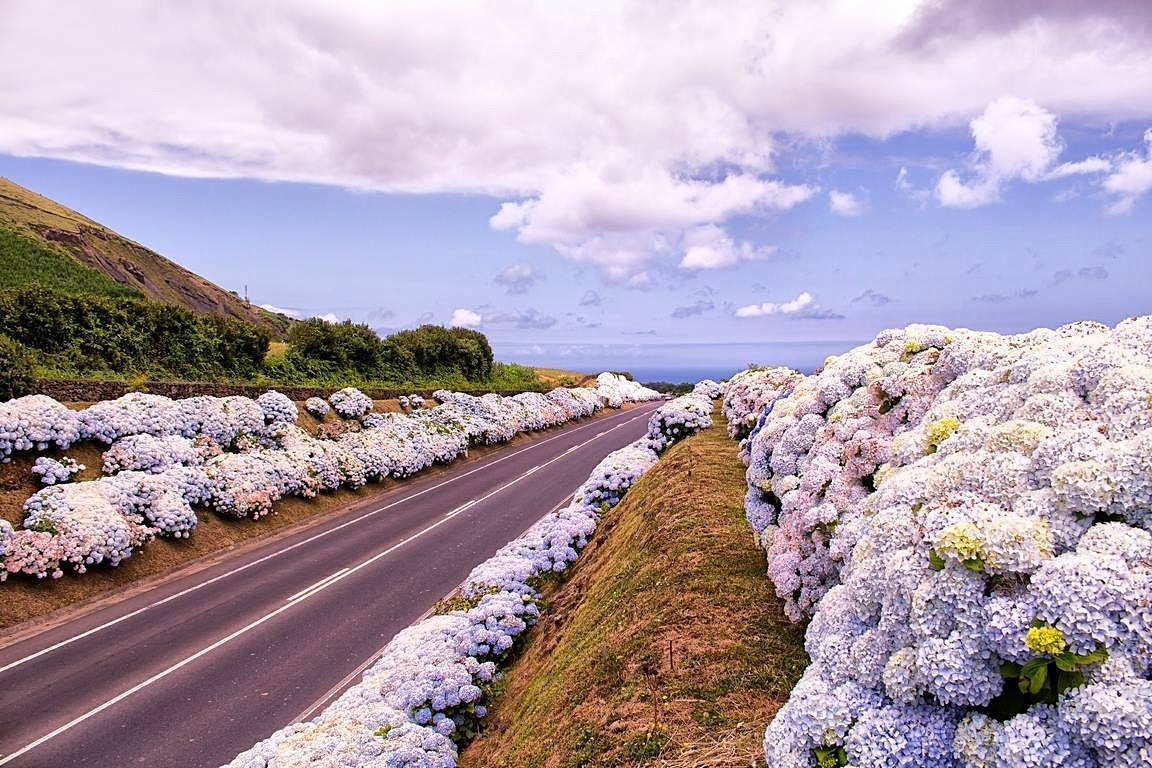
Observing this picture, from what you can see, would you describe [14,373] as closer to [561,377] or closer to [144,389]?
[144,389]

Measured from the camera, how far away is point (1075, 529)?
342 cm

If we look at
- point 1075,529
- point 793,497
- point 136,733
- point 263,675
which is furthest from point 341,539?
point 1075,529

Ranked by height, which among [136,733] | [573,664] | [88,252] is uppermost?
[88,252]

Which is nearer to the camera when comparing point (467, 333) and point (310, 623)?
point (310, 623)

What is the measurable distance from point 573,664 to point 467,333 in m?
45.2

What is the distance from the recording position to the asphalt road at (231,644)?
29.8ft

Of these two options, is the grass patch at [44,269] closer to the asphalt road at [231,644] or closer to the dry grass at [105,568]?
the dry grass at [105,568]

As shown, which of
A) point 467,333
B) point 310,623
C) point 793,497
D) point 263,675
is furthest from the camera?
point 467,333

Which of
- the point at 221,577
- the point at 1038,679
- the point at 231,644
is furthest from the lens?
the point at 221,577

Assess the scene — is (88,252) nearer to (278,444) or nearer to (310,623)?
(278,444)

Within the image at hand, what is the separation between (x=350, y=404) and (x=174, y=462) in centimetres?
907

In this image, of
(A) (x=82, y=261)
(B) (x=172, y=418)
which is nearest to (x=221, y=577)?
(B) (x=172, y=418)

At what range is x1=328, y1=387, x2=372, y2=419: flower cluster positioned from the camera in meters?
26.5

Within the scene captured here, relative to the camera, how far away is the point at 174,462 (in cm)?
1800
